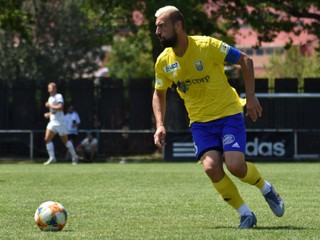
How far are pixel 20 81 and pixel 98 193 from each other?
58.7ft

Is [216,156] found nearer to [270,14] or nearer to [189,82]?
[189,82]

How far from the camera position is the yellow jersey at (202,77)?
8.80m

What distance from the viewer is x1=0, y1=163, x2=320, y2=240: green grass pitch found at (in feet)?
27.3

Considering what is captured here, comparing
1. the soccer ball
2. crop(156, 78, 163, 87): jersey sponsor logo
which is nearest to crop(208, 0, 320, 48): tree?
crop(156, 78, 163, 87): jersey sponsor logo

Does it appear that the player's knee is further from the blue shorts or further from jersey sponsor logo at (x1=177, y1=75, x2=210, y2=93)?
jersey sponsor logo at (x1=177, y1=75, x2=210, y2=93)

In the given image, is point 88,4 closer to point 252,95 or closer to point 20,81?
point 20,81

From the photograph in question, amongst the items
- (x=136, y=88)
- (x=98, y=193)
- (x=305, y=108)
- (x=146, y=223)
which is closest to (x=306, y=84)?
(x=305, y=108)

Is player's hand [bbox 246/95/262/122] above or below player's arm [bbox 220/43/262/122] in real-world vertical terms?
below

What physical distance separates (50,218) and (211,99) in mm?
1961

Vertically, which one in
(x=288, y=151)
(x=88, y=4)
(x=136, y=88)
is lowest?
(x=288, y=151)

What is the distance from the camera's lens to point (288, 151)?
1096 inches

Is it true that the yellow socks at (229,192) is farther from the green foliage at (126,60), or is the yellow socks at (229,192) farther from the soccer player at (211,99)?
the green foliage at (126,60)

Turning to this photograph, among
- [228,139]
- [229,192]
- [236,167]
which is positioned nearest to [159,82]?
[228,139]

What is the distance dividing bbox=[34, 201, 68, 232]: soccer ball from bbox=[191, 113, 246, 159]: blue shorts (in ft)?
4.95
